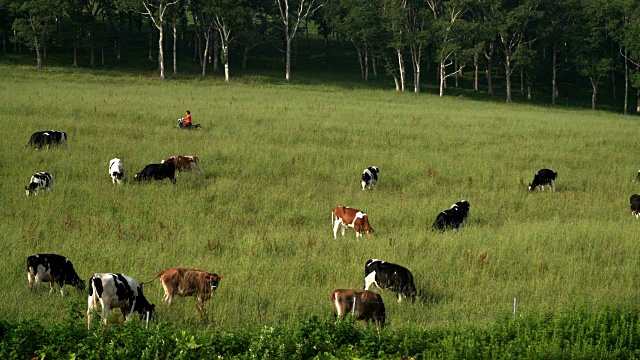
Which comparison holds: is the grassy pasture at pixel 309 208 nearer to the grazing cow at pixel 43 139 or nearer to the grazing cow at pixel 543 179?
the grazing cow at pixel 543 179

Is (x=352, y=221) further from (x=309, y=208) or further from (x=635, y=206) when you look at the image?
(x=635, y=206)

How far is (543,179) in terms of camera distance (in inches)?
956

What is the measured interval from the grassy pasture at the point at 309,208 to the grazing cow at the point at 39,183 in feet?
1.21

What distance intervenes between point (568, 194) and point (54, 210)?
57.7ft

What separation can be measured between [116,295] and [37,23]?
59037 millimetres

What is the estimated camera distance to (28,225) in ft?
51.2

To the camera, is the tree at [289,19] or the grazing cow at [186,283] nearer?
the grazing cow at [186,283]

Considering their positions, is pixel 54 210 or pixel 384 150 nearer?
pixel 54 210

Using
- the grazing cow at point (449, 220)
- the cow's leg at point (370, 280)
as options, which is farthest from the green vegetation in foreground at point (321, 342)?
the grazing cow at point (449, 220)

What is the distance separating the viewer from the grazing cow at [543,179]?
Result: 78.6 feet

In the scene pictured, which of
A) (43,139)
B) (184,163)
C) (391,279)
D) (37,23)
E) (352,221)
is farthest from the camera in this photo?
(37,23)

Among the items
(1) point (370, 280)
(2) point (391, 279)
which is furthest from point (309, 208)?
(2) point (391, 279)

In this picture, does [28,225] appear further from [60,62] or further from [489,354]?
[60,62]

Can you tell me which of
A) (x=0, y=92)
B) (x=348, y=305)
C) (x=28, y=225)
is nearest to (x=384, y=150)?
(x=28, y=225)
